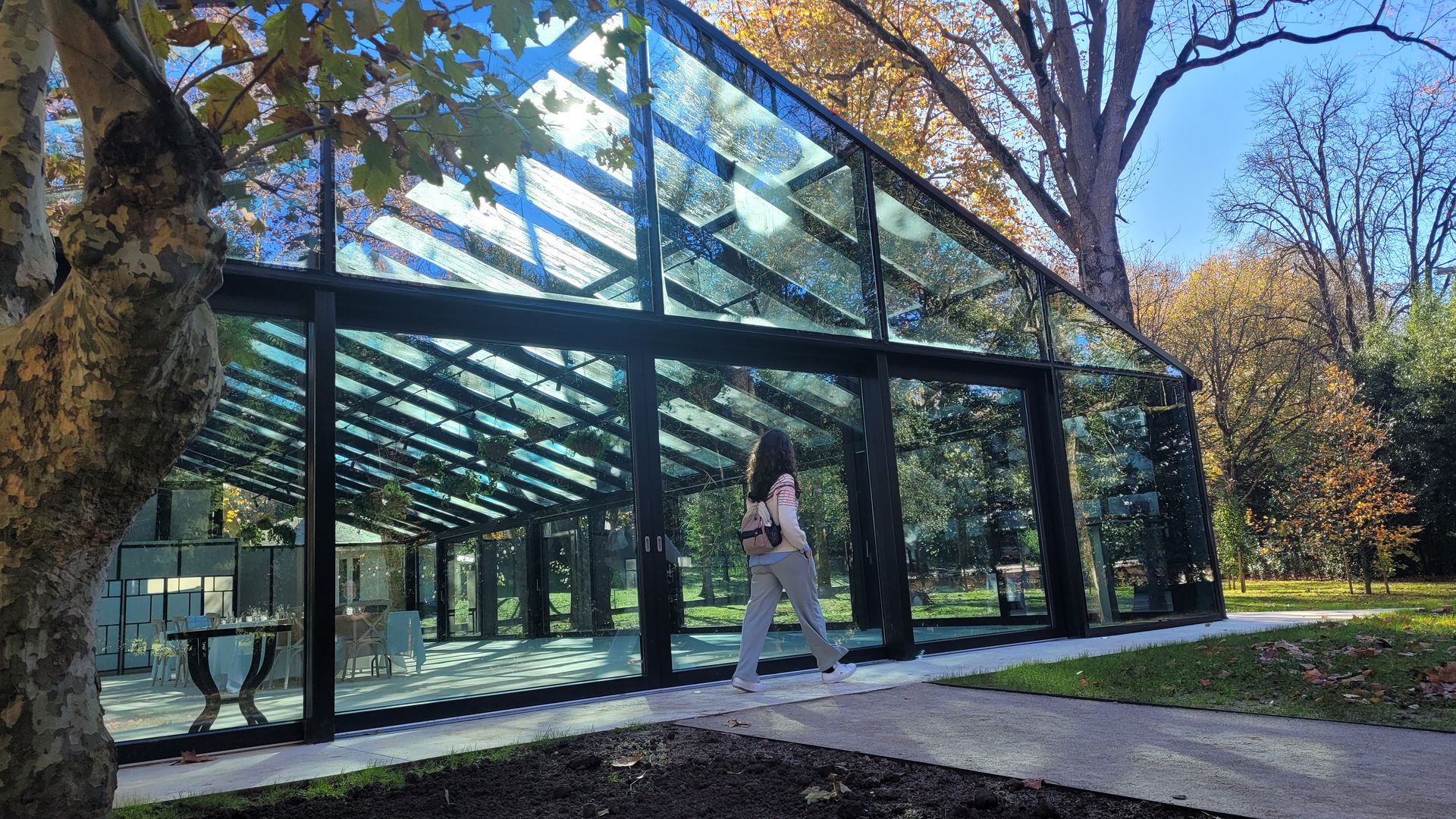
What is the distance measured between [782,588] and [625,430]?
164 cm

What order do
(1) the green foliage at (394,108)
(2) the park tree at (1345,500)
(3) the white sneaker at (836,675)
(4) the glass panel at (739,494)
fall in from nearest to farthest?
(1) the green foliage at (394,108), (3) the white sneaker at (836,675), (4) the glass panel at (739,494), (2) the park tree at (1345,500)

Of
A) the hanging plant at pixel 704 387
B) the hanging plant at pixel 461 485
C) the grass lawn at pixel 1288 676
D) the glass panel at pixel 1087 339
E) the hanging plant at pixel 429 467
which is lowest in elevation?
the grass lawn at pixel 1288 676

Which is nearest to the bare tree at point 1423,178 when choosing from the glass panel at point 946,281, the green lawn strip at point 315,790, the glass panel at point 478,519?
the glass panel at point 946,281

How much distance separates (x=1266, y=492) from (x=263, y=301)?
71.1 ft

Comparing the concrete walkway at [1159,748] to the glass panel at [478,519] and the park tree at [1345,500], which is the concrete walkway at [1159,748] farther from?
the park tree at [1345,500]

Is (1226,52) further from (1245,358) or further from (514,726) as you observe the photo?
(514,726)

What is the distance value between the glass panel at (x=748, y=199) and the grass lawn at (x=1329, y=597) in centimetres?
781

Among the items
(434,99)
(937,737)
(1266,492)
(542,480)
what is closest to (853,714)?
(937,737)

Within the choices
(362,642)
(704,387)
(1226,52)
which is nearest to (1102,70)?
(1226,52)

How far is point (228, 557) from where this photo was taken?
17.4 feet

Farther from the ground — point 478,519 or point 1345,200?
point 1345,200

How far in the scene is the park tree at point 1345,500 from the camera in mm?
15820

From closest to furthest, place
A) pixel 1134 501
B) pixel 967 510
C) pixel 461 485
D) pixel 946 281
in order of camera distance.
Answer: pixel 461 485
pixel 967 510
pixel 946 281
pixel 1134 501

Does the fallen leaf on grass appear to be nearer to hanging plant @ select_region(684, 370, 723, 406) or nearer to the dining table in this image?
hanging plant @ select_region(684, 370, 723, 406)
